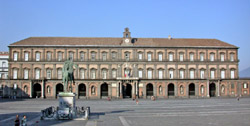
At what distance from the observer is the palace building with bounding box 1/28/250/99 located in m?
68.5

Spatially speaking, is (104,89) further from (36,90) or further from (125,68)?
(36,90)

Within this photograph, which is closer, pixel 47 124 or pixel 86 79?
pixel 47 124

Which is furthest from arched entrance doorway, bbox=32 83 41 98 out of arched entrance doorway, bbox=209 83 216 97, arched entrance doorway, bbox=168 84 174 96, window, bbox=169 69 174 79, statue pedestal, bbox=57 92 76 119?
statue pedestal, bbox=57 92 76 119

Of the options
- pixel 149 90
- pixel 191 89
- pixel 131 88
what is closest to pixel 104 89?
pixel 131 88

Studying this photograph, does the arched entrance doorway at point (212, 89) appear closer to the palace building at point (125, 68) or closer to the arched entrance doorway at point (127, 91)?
the palace building at point (125, 68)

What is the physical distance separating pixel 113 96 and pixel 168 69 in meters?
13.8

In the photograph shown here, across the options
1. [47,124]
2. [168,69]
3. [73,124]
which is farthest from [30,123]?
[168,69]

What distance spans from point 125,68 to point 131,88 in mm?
5176

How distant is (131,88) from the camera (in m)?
71.1

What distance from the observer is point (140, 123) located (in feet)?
83.9

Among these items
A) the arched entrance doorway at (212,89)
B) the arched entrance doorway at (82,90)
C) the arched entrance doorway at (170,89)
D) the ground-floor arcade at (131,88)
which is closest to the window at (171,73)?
the ground-floor arcade at (131,88)

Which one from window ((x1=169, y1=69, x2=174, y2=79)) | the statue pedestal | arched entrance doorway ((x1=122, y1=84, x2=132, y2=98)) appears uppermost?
window ((x1=169, y1=69, x2=174, y2=79))

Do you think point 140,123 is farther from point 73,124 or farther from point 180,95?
point 180,95

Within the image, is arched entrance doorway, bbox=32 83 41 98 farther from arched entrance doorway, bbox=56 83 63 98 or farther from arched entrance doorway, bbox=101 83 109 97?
arched entrance doorway, bbox=101 83 109 97
